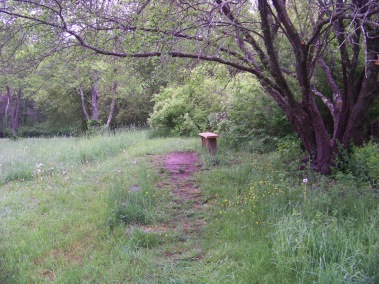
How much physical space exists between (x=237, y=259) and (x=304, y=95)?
4.01 m

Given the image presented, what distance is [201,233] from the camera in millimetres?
4531

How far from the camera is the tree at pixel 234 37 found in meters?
5.74

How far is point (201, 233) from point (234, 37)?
11.8 feet

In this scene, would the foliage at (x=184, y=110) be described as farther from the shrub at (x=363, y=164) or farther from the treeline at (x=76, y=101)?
the shrub at (x=363, y=164)

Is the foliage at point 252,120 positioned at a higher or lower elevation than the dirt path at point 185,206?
higher

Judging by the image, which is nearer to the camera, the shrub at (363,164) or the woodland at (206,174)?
the woodland at (206,174)

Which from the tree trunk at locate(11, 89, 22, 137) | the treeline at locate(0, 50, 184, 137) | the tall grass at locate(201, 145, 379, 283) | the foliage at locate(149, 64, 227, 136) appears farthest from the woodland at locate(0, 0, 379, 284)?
the tree trunk at locate(11, 89, 22, 137)

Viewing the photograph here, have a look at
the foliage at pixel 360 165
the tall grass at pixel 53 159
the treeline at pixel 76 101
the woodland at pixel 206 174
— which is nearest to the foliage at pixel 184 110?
the treeline at pixel 76 101

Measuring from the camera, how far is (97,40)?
691 centimetres

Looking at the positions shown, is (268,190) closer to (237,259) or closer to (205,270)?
(237,259)

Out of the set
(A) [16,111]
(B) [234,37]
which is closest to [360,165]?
(B) [234,37]

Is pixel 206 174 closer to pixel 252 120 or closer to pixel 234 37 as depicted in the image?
pixel 234 37

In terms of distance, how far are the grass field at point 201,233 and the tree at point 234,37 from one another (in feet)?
4.49

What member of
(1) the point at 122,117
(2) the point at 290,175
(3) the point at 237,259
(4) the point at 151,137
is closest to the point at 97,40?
(2) the point at 290,175
